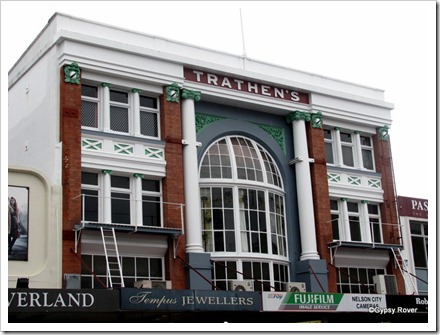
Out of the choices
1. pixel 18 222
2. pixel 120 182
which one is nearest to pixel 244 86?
pixel 120 182

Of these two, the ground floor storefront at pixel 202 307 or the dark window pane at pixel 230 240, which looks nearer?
the ground floor storefront at pixel 202 307

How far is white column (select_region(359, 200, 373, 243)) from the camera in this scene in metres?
32.6

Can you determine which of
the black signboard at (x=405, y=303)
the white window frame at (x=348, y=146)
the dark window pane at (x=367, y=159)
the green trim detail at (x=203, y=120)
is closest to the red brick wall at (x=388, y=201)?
the dark window pane at (x=367, y=159)

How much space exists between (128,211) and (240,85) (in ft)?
23.6

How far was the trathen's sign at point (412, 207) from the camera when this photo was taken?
34.9m

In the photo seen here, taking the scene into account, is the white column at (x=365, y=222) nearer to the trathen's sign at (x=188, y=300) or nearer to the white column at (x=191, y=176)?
the white column at (x=191, y=176)

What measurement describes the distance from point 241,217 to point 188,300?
19.1 feet

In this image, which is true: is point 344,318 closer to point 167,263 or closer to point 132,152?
point 167,263

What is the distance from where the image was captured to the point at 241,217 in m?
29.1

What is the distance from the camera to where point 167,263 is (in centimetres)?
2716

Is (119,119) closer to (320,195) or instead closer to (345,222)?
(320,195)

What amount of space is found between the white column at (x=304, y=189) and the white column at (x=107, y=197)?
820cm

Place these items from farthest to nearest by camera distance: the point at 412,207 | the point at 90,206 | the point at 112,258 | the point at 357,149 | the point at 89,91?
the point at 412,207, the point at 357,149, the point at 89,91, the point at 90,206, the point at 112,258

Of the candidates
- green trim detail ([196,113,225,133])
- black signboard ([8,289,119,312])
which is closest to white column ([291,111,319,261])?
green trim detail ([196,113,225,133])
